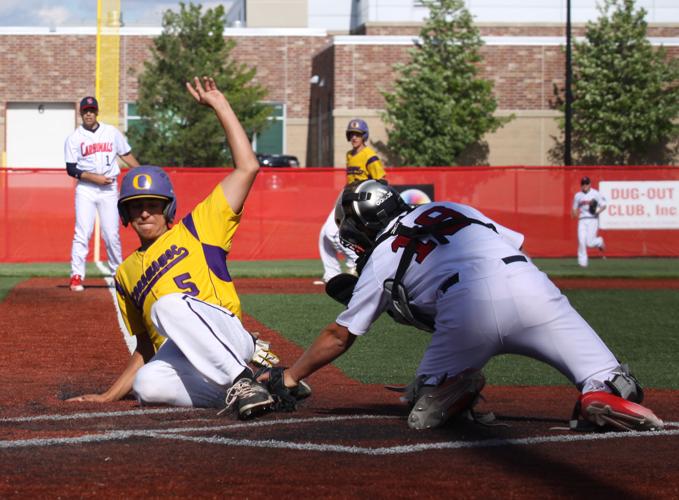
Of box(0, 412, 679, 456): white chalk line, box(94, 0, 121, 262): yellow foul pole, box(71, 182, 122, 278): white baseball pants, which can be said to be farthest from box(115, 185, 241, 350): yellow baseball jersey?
box(94, 0, 121, 262): yellow foul pole

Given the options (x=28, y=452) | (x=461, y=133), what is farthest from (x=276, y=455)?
(x=461, y=133)

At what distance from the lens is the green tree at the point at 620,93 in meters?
37.3

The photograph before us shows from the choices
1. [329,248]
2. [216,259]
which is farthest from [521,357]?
[329,248]

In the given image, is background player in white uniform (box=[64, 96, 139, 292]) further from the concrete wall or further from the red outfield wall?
the concrete wall

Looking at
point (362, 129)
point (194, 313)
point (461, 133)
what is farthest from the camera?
point (461, 133)

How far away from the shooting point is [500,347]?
543cm

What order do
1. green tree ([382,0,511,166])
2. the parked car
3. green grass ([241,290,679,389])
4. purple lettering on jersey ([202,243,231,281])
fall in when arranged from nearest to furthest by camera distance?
purple lettering on jersey ([202,243,231,281])
green grass ([241,290,679,389])
green tree ([382,0,511,166])
the parked car

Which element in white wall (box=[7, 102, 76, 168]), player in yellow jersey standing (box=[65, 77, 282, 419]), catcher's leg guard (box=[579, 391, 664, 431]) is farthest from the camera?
white wall (box=[7, 102, 76, 168])

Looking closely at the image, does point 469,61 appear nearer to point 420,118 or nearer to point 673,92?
point 420,118

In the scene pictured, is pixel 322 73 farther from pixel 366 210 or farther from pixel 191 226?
pixel 366 210

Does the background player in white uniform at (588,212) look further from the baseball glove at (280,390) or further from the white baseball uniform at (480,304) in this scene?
the white baseball uniform at (480,304)

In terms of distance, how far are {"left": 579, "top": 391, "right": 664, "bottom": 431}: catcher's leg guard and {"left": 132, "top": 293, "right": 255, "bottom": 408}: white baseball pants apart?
1726mm

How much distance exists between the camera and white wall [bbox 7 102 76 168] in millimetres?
46375

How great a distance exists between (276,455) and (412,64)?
34659 mm
